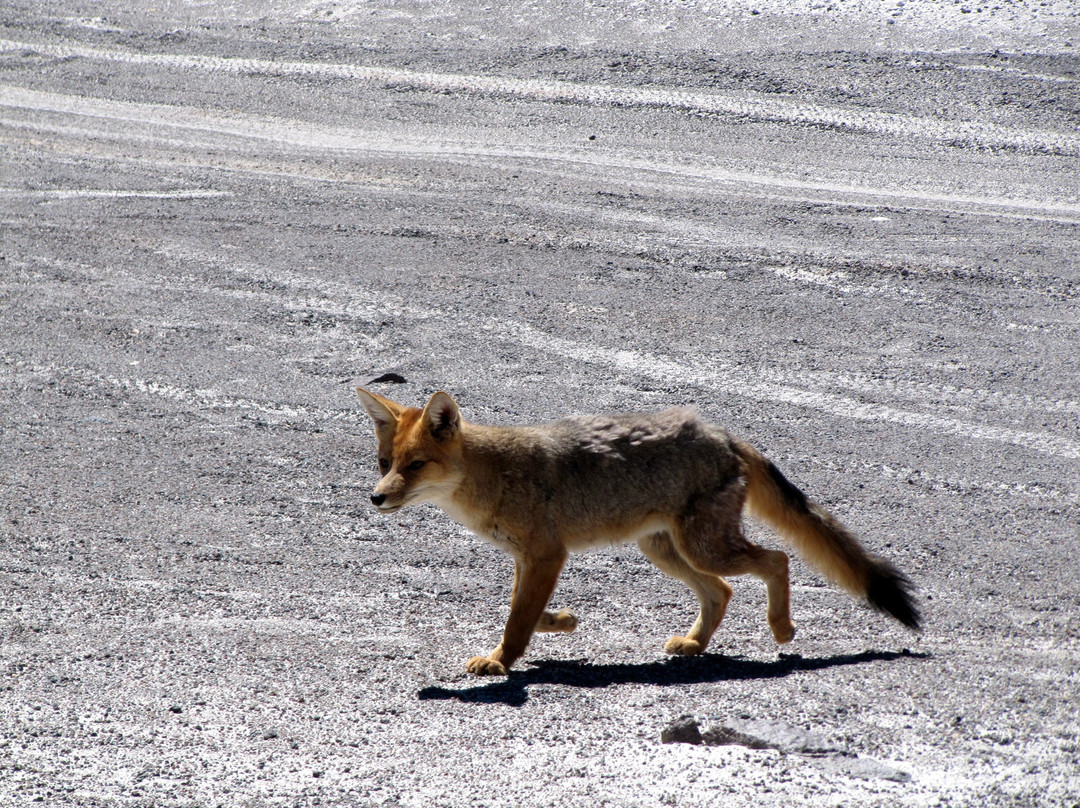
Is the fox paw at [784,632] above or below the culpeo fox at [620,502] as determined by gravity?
below

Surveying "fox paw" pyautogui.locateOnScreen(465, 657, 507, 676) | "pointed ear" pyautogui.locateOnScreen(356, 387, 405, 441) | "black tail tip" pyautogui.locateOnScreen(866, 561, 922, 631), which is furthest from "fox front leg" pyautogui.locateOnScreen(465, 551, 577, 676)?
"black tail tip" pyautogui.locateOnScreen(866, 561, 922, 631)

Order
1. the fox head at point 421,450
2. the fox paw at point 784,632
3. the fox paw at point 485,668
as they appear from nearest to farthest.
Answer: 1. the fox paw at point 485,668
2. the fox head at point 421,450
3. the fox paw at point 784,632

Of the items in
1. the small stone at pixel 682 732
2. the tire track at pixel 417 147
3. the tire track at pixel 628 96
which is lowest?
the small stone at pixel 682 732

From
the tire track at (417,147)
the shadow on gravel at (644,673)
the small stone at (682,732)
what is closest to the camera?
the small stone at (682,732)

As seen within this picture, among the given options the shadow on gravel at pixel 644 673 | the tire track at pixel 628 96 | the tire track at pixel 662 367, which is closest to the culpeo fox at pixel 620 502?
the shadow on gravel at pixel 644 673

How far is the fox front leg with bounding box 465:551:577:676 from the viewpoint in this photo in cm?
509

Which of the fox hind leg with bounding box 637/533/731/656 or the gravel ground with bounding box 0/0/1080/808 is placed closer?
the gravel ground with bounding box 0/0/1080/808

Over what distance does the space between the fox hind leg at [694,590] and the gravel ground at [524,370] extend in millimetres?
147

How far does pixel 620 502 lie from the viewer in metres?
5.49

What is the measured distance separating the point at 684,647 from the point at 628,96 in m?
12.4

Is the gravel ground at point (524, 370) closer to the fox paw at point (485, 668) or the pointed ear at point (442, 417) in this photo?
the fox paw at point (485, 668)

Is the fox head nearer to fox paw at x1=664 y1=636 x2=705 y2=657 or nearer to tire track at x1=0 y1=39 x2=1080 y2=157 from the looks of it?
fox paw at x1=664 y1=636 x2=705 y2=657

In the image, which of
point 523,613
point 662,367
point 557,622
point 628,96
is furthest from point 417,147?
point 523,613

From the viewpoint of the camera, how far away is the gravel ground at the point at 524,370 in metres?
4.29
